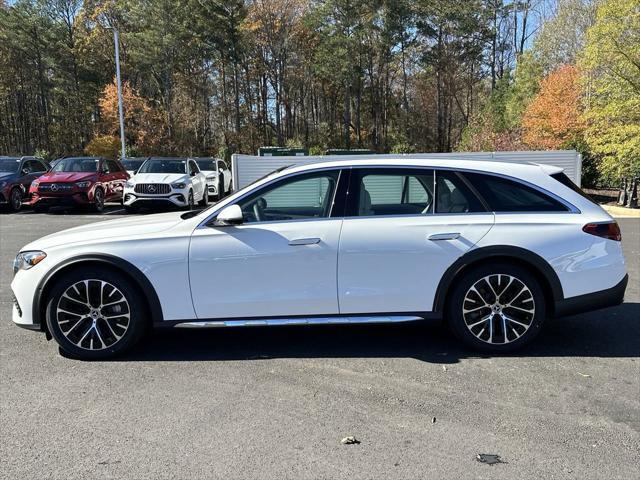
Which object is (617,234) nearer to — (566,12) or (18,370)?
(18,370)

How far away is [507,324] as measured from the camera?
4.43 m

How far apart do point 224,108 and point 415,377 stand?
48.6 metres

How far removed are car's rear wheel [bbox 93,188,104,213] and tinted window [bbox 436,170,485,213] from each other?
13.8 meters

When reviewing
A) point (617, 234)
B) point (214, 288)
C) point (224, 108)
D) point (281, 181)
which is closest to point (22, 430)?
point (214, 288)

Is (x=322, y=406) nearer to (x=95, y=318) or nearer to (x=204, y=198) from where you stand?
(x=95, y=318)

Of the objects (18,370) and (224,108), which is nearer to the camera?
(18,370)

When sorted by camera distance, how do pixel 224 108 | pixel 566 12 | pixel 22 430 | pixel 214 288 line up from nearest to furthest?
pixel 22 430
pixel 214 288
pixel 566 12
pixel 224 108

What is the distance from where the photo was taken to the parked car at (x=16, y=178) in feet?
54.0

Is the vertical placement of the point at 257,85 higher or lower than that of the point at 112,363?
higher

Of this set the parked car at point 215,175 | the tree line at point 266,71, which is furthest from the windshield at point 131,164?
the tree line at point 266,71

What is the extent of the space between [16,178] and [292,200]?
1549 cm

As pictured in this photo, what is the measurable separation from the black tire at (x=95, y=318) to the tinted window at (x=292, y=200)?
114 cm

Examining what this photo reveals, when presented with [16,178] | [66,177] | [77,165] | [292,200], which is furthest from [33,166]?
[292,200]

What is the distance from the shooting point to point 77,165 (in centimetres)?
1656
